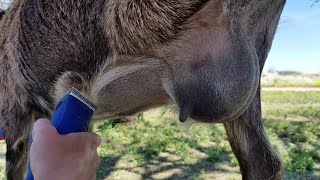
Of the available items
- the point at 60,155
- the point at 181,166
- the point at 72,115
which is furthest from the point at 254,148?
the point at 181,166

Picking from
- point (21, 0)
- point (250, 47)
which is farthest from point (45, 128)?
point (21, 0)

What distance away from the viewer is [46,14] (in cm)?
275

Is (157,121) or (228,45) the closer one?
(228,45)

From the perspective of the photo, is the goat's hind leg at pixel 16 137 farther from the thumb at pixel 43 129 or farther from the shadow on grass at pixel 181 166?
the shadow on grass at pixel 181 166

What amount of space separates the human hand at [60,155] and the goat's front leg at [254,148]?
75.1 inches

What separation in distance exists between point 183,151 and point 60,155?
505 centimetres

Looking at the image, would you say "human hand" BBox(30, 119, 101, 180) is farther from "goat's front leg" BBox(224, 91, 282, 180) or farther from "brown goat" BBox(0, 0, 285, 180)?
"goat's front leg" BBox(224, 91, 282, 180)

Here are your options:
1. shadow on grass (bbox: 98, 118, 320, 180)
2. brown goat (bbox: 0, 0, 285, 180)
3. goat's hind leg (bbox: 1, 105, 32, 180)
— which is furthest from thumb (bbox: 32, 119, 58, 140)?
shadow on grass (bbox: 98, 118, 320, 180)

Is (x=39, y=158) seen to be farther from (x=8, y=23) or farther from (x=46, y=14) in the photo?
(x=8, y=23)

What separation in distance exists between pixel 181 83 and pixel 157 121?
7.11 m

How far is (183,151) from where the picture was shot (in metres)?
6.51

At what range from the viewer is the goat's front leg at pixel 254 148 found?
11.0ft

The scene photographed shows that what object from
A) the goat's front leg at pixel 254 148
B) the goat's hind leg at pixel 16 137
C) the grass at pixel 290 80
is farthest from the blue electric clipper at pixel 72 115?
the grass at pixel 290 80

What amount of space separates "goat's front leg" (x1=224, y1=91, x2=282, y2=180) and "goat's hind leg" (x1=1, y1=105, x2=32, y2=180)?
135cm
